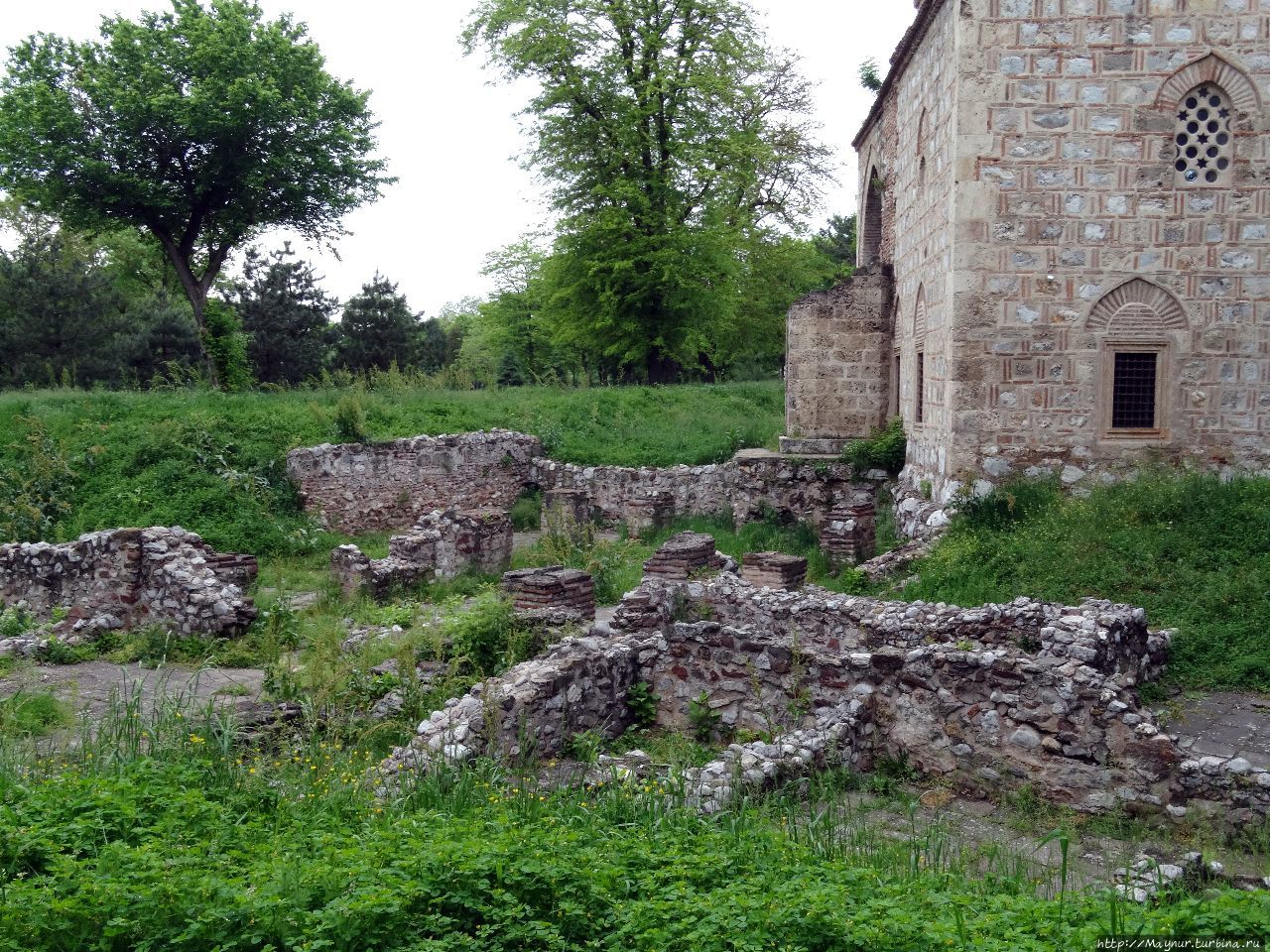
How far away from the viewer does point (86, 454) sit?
60.3ft

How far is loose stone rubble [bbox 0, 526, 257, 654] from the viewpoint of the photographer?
39.5ft

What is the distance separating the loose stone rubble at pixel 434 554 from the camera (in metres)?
13.8

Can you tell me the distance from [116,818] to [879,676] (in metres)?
5.19

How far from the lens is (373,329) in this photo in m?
38.8

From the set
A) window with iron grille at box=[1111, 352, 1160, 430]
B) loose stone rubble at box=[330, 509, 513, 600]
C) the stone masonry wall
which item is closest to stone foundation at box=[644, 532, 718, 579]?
loose stone rubble at box=[330, 509, 513, 600]

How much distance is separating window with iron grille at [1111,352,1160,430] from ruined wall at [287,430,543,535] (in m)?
10.8

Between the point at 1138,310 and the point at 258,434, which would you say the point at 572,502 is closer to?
the point at 258,434

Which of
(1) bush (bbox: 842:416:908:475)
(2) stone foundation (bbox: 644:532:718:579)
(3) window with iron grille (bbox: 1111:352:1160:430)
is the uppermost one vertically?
(3) window with iron grille (bbox: 1111:352:1160:430)

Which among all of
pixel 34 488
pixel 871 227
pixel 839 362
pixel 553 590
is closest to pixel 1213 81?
pixel 839 362

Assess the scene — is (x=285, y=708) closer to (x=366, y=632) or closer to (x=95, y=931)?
(x=366, y=632)

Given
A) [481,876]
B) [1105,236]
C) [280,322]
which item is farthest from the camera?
[280,322]

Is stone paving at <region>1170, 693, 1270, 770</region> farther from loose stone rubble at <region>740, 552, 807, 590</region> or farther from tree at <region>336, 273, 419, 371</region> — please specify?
tree at <region>336, 273, 419, 371</region>

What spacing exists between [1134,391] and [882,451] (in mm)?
4305

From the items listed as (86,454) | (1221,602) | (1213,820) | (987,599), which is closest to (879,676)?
(1213,820)
